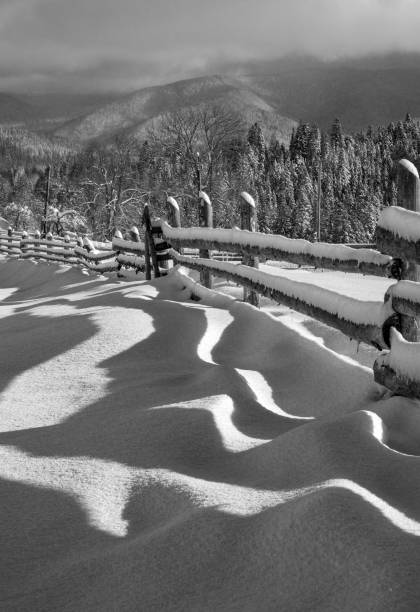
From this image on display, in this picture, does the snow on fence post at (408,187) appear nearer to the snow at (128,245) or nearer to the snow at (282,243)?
the snow at (282,243)

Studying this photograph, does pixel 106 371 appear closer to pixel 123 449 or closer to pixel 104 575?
pixel 123 449

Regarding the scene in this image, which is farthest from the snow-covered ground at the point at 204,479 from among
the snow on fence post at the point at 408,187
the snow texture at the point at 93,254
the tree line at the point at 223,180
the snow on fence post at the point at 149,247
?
the snow texture at the point at 93,254

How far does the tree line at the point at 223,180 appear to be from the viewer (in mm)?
35594

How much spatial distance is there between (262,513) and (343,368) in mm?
1982

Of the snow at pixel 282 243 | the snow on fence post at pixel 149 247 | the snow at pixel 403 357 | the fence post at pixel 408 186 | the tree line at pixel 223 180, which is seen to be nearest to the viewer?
the snow at pixel 403 357

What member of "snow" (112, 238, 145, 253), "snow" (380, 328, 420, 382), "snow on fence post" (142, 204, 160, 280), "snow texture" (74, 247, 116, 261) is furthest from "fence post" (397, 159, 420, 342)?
"snow texture" (74, 247, 116, 261)

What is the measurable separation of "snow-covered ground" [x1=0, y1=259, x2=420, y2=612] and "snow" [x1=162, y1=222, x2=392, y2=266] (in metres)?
0.65

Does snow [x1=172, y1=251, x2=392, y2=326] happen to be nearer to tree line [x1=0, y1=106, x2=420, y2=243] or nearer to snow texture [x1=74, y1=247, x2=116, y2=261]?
tree line [x1=0, y1=106, x2=420, y2=243]

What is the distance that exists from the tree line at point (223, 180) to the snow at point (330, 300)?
760mm

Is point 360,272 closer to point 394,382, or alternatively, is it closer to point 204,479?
point 394,382

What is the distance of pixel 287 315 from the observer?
5.88 meters

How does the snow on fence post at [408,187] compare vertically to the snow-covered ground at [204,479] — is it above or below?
above

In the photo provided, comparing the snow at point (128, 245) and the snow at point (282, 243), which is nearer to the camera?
the snow at point (282, 243)

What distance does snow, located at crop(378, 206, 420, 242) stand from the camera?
2.99 meters
